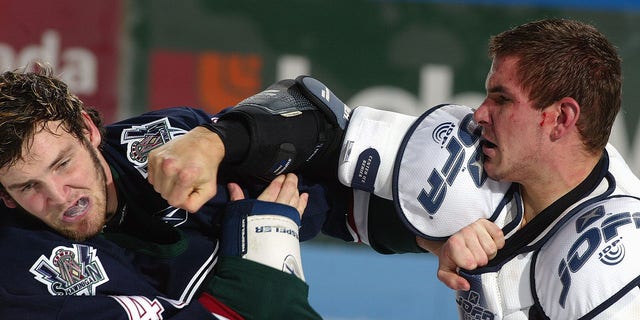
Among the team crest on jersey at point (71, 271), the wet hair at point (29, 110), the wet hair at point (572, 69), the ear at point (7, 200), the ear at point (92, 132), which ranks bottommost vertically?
the team crest on jersey at point (71, 271)

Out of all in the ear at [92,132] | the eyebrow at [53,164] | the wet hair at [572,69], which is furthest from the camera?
the ear at [92,132]

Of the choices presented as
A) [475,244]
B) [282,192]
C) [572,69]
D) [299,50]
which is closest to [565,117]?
[572,69]

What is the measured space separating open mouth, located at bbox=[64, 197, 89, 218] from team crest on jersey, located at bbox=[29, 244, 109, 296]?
0.23ft

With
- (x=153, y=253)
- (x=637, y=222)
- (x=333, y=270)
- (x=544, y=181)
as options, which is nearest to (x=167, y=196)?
(x=153, y=253)

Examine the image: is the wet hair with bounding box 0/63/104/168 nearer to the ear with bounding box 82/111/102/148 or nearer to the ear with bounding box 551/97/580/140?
the ear with bounding box 82/111/102/148

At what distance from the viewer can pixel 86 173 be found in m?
2.02

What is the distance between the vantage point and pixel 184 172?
65.3 inches

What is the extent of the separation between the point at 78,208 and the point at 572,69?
3.66ft

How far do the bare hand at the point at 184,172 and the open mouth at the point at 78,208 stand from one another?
35cm

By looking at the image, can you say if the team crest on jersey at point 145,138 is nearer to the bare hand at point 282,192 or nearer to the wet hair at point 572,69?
the bare hand at point 282,192

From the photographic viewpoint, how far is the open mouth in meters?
1.98

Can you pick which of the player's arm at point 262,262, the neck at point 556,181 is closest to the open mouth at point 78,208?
the player's arm at point 262,262

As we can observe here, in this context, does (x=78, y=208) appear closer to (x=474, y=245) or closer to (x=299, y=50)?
(x=474, y=245)

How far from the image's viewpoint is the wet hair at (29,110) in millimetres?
1956
